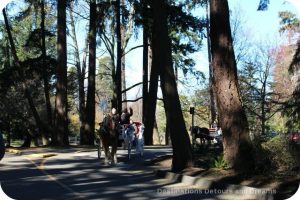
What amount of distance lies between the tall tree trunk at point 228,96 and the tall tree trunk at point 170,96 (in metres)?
1.91

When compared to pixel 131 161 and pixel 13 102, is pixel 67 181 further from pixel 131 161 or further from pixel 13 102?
pixel 13 102

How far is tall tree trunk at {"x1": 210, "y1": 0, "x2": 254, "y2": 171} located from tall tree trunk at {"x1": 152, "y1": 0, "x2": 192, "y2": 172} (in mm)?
1906

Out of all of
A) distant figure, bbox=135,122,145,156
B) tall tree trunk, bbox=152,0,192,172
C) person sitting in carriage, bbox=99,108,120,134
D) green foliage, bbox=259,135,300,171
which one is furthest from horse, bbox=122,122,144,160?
green foliage, bbox=259,135,300,171

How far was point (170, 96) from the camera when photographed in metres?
16.0

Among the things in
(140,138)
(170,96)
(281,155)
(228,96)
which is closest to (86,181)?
(170,96)

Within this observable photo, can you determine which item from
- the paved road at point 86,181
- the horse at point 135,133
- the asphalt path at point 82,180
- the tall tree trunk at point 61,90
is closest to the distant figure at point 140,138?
the horse at point 135,133

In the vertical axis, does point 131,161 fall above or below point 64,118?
below

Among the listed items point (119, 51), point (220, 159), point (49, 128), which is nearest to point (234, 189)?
point (220, 159)

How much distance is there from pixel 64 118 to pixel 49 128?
10.4 m

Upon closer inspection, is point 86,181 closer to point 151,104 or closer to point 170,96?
point 170,96

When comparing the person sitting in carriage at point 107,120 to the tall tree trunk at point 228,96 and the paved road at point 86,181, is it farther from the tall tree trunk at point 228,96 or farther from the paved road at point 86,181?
the tall tree trunk at point 228,96

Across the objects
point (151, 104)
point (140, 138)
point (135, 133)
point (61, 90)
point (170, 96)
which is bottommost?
point (140, 138)

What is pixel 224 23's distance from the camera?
1427 cm

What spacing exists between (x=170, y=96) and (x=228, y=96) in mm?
2553
